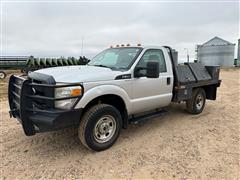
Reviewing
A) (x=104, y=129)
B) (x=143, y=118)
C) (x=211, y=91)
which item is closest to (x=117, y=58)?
(x=143, y=118)

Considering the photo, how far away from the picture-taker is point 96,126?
12.7 ft

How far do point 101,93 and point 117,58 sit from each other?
4.24 ft

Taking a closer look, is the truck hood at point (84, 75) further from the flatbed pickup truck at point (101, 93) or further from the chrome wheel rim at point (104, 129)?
the chrome wheel rim at point (104, 129)

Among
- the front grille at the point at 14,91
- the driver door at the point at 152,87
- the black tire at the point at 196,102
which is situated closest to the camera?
the front grille at the point at 14,91

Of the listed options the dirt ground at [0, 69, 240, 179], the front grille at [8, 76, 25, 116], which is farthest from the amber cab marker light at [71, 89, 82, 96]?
the front grille at [8, 76, 25, 116]

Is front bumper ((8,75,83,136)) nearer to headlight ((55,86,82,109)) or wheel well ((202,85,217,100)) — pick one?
headlight ((55,86,82,109))

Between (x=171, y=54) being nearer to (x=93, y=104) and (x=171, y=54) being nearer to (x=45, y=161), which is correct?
(x=93, y=104)

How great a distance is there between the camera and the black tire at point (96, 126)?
3.70 m

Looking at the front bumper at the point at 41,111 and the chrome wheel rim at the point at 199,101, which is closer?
the front bumper at the point at 41,111

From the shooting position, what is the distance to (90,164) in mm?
3566

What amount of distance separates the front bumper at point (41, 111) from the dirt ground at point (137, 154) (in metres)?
0.63

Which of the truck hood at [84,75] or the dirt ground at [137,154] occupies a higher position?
the truck hood at [84,75]

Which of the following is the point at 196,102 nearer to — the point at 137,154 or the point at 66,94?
the point at 137,154

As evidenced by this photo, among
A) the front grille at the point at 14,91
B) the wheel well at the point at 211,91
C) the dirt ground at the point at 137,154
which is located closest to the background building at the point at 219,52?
the wheel well at the point at 211,91
